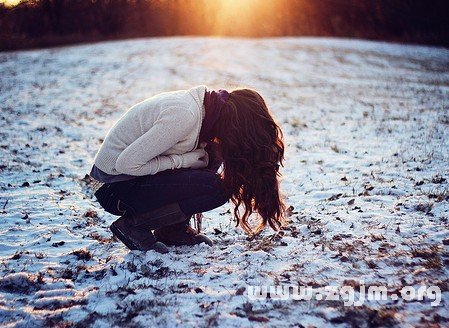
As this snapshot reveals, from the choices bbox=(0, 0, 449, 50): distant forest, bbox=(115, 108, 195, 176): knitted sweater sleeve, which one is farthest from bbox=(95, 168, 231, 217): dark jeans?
bbox=(0, 0, 449, 50): distant forest

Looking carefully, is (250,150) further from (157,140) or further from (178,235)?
(178,235)

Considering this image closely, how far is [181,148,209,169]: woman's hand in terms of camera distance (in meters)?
3.62

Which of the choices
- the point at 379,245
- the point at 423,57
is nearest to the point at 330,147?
the point at 379,245

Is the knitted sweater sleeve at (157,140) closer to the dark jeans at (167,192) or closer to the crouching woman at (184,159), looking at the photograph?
the crouching woman at (184,159)

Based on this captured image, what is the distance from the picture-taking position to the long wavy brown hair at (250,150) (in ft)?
11.5

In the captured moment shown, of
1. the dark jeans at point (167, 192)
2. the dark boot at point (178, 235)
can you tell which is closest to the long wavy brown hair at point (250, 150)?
the dark jeans at point (167, 192)

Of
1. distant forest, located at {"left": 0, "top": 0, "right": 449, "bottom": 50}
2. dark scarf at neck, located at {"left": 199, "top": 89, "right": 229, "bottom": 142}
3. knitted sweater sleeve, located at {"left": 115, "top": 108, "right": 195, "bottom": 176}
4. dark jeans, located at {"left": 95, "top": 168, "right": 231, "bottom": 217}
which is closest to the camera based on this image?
knitted sweater sleeve, located at {"left": 115, "top": 108, "right": 195, "bottom": 176}

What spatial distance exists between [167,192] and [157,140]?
0.56m

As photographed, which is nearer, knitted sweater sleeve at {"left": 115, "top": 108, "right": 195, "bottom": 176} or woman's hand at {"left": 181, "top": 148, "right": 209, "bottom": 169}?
knitted sweater sleeve at {"left": 115, "top": 108, "right": 195, "bottom": 176}

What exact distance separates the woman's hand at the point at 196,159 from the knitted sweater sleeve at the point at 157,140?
0.95ft

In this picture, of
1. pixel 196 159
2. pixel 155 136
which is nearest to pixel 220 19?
pixel 196 159

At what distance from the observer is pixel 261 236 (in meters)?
4.19

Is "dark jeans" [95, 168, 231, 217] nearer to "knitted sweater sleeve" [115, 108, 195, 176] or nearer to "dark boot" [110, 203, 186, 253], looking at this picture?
"dark boot" [110, 203, 186, 253]

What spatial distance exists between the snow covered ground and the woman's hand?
33.3 inches
